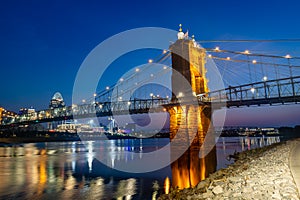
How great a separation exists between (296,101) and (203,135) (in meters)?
17.3

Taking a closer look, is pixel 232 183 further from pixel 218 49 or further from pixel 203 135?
pixel 218 49

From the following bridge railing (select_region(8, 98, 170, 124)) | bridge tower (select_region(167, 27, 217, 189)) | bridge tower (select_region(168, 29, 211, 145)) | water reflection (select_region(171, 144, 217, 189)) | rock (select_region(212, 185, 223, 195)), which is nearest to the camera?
rock (select_region(212, 185, 223, 195))

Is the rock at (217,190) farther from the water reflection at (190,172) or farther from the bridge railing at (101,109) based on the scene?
the bridge railing at (101,109)

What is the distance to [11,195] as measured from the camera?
15422 mm

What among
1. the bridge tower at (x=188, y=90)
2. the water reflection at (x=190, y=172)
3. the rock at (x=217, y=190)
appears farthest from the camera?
the bridge tower at (x=188, y=90)

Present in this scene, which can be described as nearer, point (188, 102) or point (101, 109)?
point (188, 102)

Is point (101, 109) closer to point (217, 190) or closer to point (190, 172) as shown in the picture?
point (190, 172)

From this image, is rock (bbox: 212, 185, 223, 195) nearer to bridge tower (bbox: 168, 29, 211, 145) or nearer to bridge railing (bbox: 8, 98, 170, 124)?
bridge tower (bbox: 168, 29, 211, 145)

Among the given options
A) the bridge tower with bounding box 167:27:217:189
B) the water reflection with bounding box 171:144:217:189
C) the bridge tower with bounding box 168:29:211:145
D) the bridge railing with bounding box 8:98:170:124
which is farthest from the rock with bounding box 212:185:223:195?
the bridge railing with bounding box 8:98:170:124

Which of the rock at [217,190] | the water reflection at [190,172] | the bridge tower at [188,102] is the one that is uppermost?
the bridge tower at [188,102]

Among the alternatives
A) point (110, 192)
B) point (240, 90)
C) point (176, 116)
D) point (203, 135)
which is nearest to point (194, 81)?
point (176, 116)

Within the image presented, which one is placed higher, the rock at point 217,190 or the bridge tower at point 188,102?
the bridge tower at point 188,102

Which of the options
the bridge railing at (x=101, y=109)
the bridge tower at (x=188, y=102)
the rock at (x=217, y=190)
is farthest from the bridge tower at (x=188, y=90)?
the rock at (x=217, y=190)

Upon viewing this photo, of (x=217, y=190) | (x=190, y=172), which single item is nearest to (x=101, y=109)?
(x=190, y=172)
